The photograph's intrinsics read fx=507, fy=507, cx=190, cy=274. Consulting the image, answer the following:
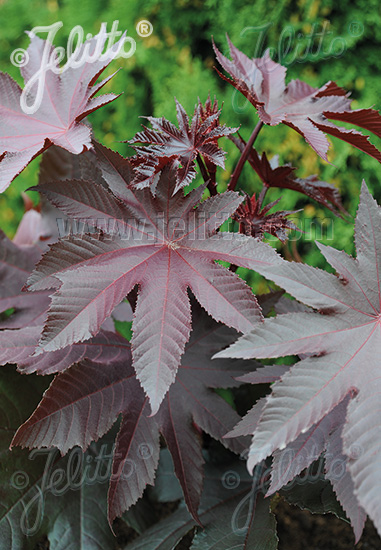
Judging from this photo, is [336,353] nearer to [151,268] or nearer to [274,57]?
[151,268]

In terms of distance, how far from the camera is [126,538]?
3.24ft

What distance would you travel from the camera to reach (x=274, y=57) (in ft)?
6.01

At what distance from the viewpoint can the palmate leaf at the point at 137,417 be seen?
0.66 meters

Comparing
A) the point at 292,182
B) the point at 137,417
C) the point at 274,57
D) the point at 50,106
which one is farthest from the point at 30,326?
the point at 274,57

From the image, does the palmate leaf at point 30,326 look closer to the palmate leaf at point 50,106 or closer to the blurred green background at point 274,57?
the palmate leaf at point 50,106

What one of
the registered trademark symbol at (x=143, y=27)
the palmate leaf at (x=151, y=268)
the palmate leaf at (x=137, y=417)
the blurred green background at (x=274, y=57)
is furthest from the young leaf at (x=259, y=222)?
the blurred green background at (x=274, y=57)

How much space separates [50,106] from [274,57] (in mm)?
1338

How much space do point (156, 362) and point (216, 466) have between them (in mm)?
453

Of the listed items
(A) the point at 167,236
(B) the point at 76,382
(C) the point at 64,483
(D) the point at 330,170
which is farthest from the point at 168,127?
(D) the point at 330,170

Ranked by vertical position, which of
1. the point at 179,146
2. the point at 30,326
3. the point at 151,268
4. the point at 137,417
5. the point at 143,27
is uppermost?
the point at 143,27

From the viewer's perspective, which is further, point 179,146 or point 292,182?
point 292,182

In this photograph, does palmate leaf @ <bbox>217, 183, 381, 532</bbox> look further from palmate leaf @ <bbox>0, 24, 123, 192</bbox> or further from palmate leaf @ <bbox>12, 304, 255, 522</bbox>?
palmate leaf @ <bbox>0, 24, 123, 192</bbox>

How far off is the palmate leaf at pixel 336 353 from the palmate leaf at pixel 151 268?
0.16 feet

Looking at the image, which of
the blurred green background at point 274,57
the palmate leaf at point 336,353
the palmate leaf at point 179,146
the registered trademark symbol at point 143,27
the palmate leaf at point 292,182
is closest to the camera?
the palmate leaf at point 336,353
